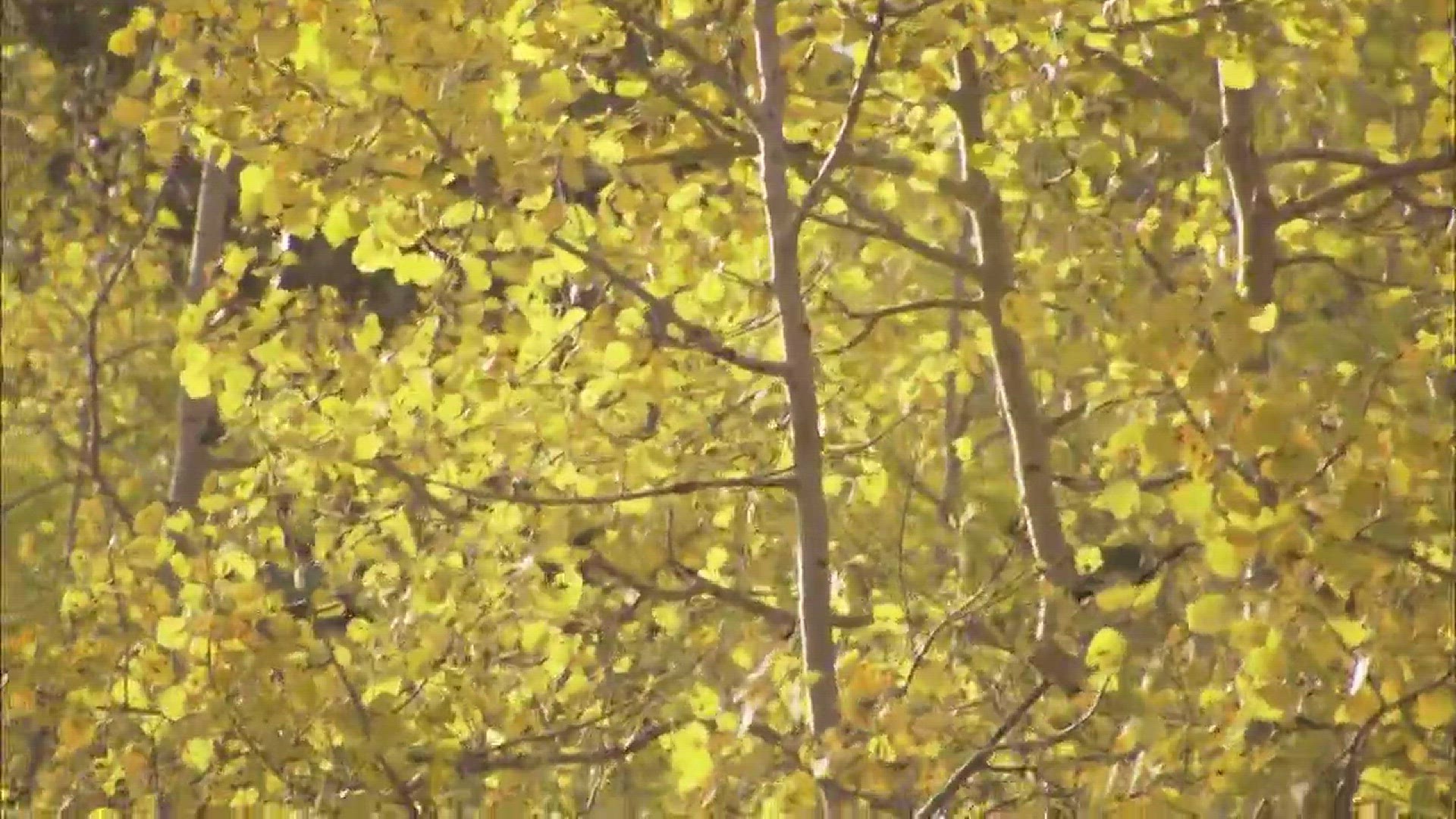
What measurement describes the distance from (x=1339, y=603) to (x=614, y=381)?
151cm

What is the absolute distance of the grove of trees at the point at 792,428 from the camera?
10.5ft

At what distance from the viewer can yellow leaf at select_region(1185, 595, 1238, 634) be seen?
2.93m

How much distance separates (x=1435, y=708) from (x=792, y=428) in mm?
1286

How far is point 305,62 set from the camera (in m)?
3.64

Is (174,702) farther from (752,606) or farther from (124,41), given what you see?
(124,41)

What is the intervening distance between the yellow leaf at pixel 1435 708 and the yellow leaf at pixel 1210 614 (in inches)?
12.1

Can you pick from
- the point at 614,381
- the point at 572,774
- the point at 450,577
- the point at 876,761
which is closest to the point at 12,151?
the point at 572,774

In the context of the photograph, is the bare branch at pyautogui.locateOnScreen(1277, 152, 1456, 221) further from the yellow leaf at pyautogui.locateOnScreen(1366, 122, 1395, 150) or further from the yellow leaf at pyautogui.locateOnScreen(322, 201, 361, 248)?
the yellow leaf at pyautogui.locateOnScreen(322, 201, 361, 248)

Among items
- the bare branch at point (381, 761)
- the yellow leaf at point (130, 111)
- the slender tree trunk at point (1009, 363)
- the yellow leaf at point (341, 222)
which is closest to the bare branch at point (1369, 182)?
the slender tree trunk at point (1009, 363)

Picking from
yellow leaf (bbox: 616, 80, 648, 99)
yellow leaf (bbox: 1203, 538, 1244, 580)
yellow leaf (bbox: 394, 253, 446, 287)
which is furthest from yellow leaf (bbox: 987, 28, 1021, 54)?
yellow leaf (bbox: 1203, 538, 1244, 580)

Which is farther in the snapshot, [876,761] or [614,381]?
[614,381]

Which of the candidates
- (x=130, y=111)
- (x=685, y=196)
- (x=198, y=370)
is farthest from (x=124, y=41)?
(x=685, y=196)

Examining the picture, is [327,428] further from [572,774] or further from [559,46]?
[572,774]

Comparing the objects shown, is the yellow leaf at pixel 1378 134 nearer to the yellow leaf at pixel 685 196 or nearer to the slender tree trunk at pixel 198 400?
the yellow leaf at pixel 685 196
